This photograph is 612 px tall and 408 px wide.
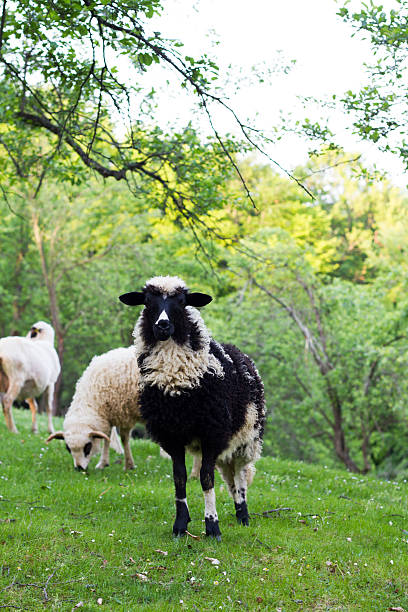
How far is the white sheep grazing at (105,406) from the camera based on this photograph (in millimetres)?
9766

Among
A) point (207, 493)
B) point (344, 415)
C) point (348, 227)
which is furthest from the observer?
point (348, 227)

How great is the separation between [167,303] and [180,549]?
97.5 inches

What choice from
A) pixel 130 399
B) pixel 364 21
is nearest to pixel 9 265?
pixel 130 399

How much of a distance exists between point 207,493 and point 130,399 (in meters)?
4.02

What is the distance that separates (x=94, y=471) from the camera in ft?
32.1

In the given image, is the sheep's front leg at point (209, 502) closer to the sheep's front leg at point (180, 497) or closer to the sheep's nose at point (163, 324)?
the sheep's front leg at point (180, 497)

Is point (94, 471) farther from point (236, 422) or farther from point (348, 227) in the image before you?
point (348, 227)

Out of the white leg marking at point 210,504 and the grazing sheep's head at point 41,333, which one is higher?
the grazing sheep's head at point 41,333

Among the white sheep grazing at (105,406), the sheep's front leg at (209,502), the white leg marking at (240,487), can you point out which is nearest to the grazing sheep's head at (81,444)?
the white sheep grazing at (105,406)

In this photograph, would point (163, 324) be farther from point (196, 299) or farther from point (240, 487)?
point (240, 487)

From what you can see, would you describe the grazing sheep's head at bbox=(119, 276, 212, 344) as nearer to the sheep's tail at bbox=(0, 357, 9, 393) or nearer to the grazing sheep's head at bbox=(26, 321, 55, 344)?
the sheep's tail at bbox=(0, 357, 9, 393)

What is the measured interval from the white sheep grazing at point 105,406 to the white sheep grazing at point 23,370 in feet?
8.17

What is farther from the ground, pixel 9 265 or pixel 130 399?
pixel 9 265

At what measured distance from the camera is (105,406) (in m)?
10.1
